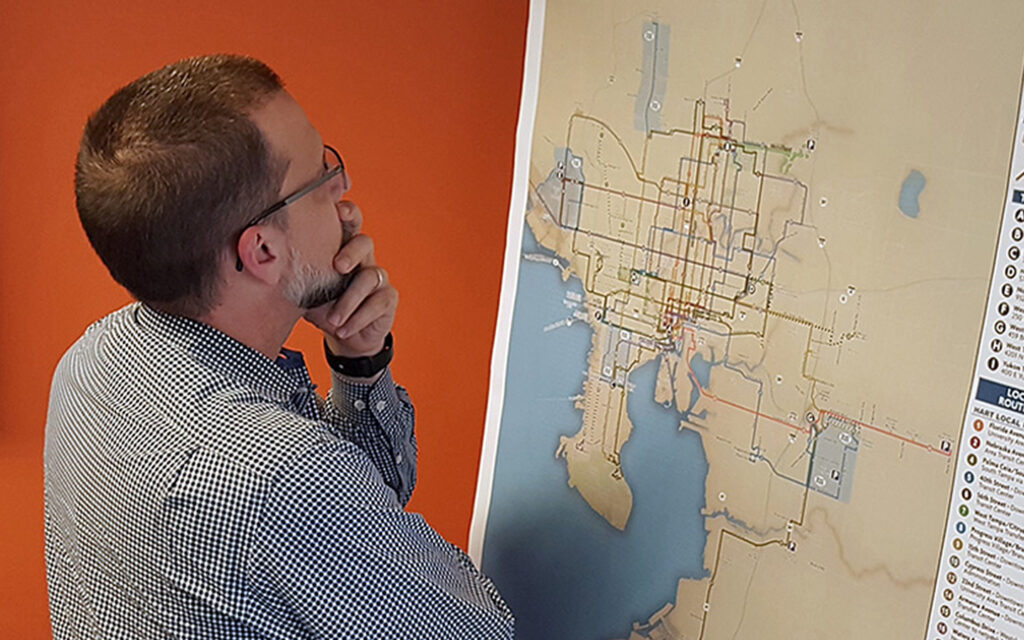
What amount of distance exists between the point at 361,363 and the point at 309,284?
27cm

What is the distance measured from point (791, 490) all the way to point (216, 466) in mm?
674

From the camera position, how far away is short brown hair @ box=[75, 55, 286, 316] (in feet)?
4.17

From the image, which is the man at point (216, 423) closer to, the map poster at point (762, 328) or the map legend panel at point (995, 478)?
the map poster at point (762, 328)

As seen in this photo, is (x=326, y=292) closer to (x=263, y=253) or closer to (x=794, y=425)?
(x=263, y=253)

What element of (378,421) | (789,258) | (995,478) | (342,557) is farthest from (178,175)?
(995,478)

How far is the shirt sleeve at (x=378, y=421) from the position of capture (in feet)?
5.55

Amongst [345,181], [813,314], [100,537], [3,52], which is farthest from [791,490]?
[3,52]

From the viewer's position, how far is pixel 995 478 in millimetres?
1194

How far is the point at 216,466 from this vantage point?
1.18 metres

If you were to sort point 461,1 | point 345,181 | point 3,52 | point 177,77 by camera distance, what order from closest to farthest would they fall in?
1. point 177,77
2. point 345,181
3. point 3,52
4. point 461,1

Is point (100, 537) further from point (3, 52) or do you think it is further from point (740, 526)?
point (3, 52)

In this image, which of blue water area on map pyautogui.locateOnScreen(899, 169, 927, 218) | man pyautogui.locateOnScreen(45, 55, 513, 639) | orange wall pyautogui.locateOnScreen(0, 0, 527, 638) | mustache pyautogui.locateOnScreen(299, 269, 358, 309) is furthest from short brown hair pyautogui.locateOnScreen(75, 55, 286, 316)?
orange wall pyautogui.locateOnScreen(0, 0, 527, 638)

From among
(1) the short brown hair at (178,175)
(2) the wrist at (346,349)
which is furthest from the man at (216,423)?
(2) the wrist at (346,349)

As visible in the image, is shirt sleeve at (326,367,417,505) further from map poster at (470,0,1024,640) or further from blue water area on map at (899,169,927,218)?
blue water area on map at (899,169,927,218)
